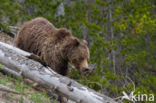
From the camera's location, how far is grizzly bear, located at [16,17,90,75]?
6605 millimetres

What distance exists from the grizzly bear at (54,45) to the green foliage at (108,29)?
0.72 meters

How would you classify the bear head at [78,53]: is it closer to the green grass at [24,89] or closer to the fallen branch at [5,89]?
the green grass at [24,89]

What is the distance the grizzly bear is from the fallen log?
1.21 m

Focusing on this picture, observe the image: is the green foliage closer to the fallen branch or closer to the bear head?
the bear head

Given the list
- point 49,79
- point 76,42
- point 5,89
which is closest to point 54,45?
point 76,42

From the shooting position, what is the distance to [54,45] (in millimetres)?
6883

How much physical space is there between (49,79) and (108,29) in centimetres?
368

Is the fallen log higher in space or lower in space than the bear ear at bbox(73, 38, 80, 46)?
lower

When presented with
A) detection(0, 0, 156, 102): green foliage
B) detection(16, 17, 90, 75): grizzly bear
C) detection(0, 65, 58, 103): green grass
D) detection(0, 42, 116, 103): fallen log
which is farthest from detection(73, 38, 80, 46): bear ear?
detection(0, 65, 58, 103): green grass

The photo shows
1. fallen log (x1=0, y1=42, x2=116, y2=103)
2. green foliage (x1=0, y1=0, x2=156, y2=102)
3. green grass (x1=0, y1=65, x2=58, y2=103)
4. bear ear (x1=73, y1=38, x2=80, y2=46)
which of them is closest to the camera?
fallen log (x1=0, y1=42, x2=116, y2=103)

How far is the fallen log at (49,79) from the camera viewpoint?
4383 millimetres

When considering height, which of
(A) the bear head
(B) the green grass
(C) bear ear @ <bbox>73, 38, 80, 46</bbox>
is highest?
(C) bear ear @ <bbox>73, 38, 80, 46</bbox>

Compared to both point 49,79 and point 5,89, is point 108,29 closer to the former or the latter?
point 49,79

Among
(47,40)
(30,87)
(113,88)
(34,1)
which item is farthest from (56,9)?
(30,87)
